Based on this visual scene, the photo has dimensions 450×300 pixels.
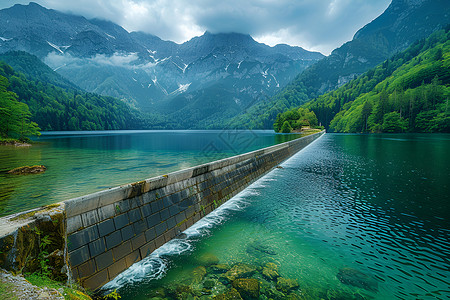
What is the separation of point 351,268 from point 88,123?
197423mm

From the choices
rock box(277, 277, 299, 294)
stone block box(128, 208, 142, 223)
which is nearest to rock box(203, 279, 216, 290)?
rock box(277, 277, 299, 294)

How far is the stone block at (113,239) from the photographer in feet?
18.0

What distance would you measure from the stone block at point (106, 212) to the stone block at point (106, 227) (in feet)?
0.38

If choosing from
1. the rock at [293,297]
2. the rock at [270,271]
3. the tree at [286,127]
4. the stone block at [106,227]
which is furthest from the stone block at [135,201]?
the tree at [286,127]

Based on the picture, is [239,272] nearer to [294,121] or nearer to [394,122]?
[394,122]

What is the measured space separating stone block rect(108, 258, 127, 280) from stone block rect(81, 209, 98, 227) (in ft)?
4.43

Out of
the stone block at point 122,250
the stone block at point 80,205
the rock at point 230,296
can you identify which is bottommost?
the rock at point 230,296

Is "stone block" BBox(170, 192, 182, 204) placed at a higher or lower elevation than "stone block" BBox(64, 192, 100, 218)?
lower

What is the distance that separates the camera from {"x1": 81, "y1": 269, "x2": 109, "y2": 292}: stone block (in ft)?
16.0

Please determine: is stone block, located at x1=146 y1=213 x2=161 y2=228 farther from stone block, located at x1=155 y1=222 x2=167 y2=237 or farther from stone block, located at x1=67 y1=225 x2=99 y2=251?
stone block, located at x1=67 y1=225 x2=99 y2=251

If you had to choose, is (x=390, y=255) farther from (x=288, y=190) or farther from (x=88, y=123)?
(x=88, y=123)

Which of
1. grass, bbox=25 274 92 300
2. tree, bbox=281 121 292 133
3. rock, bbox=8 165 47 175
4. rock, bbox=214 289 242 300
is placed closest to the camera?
grass, bbox=25 274 92 300

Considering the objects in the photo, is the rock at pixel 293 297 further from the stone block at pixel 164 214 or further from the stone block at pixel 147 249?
the stone block at pixel 164 214

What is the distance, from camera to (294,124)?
142 metres
